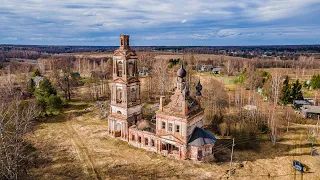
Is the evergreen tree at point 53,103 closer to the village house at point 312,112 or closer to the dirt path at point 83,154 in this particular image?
the dirt path at point 83,154

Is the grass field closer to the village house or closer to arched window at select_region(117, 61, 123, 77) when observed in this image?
the village house

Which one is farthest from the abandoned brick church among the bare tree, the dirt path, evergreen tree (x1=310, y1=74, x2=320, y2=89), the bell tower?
evergreen tree (x1=310, y1=74, x2=320, y2=89)

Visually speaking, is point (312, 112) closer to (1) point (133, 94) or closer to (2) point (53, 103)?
(1) point (133, 94)

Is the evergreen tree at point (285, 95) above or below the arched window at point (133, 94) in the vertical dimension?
below

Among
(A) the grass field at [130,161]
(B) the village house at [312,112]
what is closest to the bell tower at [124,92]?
(A) the grass field at [130,161]

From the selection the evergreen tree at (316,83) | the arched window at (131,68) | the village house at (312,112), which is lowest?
the village house at (312,112)

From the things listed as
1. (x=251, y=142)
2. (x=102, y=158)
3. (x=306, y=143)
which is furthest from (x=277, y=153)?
(x=102, y=158)

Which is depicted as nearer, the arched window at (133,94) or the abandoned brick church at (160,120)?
the abandoned brick church at (160,120)

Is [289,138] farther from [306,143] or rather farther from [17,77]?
[17,77]
